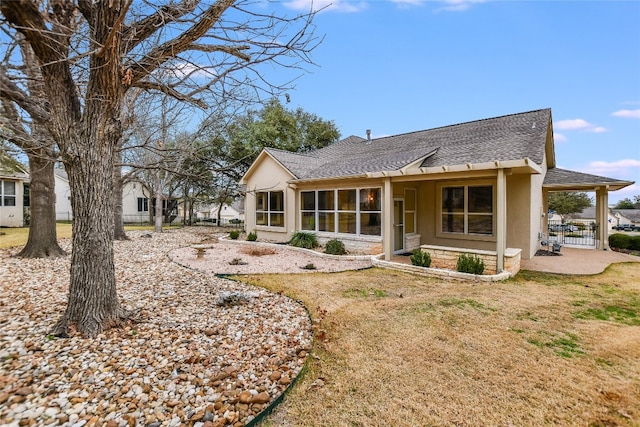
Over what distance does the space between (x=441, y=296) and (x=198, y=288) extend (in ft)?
16.5

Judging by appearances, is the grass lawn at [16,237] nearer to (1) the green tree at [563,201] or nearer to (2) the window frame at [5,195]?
(2) the window frame at [5,195]

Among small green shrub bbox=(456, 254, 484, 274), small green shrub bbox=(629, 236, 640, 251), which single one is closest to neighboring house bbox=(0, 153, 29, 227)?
small green shrub bbox=(456, 254, 484, 274)

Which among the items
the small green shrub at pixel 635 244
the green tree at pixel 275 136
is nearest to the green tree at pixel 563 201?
the small green shrub at pixel 635 244

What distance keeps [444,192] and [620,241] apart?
9.52 metres

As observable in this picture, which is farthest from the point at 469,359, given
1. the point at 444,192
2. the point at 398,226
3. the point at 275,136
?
the point at 275,136

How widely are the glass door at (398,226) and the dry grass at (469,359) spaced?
4.44m

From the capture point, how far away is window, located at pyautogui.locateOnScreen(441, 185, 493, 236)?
9.97 m

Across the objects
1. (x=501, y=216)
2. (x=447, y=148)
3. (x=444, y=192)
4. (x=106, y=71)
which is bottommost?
(x=501, y=216)

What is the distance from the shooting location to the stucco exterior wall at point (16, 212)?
19719 mm

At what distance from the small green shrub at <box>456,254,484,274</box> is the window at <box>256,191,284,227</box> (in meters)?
8.70

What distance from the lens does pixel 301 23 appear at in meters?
3.37

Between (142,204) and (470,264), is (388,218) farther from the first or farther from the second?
(142,204)

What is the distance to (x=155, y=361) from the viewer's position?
325 cm

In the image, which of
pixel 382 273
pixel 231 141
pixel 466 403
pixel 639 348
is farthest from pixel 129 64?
pixel 231 141
